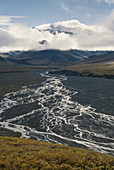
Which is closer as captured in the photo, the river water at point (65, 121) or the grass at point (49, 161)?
the grass at point (49, 161)

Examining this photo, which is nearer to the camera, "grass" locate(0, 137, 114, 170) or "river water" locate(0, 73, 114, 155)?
"grass" locate(0, 137, 114, 170)

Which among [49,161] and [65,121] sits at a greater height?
[49,161]

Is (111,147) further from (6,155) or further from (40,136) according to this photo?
(6,155)

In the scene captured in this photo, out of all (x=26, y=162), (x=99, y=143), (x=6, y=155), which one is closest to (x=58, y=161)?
(x=26, y=162)

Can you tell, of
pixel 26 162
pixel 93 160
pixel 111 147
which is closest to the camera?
pixel 26 162

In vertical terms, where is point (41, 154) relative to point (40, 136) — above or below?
above

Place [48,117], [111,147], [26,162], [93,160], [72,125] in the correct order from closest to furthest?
[26,162] → [93,160] → [111,147] → [72,125] → [48,117]

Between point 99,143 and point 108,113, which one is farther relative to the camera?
point 108,113

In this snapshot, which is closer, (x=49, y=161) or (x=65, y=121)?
(x=49, y=161)

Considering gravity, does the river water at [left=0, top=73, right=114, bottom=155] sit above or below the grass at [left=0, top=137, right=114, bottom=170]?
below

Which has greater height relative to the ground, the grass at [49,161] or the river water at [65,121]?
the grass at [49,161]
